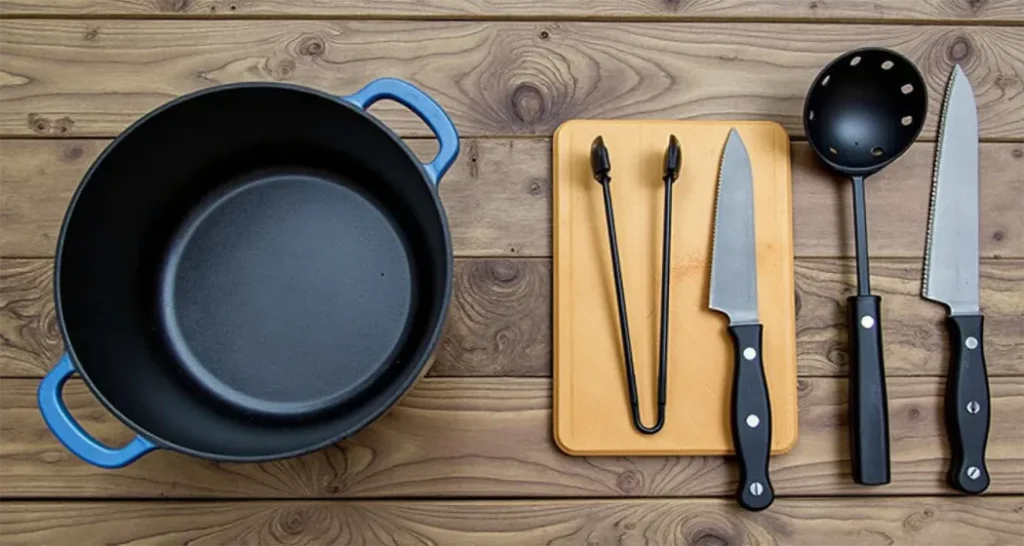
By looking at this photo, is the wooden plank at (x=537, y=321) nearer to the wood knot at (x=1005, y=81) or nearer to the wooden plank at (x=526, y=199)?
the wooden plank at (x=526, y=199)

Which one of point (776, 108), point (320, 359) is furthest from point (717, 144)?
point (320, 359)

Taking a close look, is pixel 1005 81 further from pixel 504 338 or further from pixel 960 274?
pixel 504 338

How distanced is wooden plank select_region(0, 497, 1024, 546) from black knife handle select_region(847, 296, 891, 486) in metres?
0.04

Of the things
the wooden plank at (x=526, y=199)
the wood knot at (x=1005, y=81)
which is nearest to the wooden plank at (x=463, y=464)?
the wooden plank at (x=526, y=199)

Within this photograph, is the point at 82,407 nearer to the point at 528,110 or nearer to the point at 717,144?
the point at 528,110

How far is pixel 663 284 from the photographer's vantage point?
1.87 feet

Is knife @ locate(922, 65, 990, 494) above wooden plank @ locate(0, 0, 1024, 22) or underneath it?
underneath

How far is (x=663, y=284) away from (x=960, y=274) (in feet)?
0.73

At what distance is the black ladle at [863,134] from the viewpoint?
564 mm

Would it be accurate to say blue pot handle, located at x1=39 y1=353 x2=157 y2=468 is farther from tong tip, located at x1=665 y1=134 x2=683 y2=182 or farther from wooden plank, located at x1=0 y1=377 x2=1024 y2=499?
tong tip, located at x1=665 y1=134 x2=683 y2=182

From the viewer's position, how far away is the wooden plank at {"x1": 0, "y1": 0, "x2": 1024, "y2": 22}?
62cm

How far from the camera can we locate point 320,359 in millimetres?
539

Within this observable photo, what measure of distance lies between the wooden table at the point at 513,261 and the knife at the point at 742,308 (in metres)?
0.03

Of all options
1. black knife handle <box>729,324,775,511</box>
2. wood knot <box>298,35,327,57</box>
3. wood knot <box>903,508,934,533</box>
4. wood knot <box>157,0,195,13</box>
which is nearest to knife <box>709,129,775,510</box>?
black knife handle <box>729,324,775,511</box>
